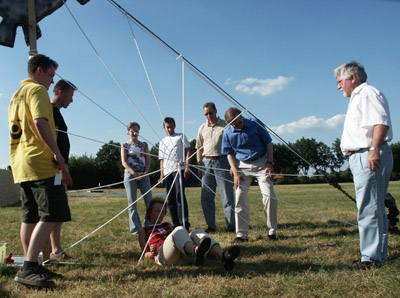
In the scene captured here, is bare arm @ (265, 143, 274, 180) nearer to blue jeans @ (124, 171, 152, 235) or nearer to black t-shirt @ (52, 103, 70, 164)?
blue jeans @ (124, 171, 152, 235)

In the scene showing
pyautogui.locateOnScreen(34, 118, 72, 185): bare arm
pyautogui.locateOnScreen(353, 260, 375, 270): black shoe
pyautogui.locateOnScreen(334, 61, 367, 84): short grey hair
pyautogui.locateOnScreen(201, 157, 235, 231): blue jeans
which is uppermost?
pyautogui.locateOnScreen(334, 61, 367, 84): short grey hair

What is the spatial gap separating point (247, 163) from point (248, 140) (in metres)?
0.27

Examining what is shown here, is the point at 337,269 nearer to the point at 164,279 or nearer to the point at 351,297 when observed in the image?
the point at 351,297

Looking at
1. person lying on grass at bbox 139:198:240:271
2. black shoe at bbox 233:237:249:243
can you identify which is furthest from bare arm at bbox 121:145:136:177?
black shoe at bbox 233:237:249:243

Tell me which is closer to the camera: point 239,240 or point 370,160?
point 370,160

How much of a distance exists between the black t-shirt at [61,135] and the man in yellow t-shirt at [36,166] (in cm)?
51

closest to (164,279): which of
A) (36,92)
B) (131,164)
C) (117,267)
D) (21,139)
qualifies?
(117,267)

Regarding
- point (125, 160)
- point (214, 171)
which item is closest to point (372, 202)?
point (214, 171)

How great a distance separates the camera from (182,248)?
2.54 meters

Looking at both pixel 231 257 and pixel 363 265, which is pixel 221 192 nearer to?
pixel 231 257

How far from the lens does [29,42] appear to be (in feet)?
10.4

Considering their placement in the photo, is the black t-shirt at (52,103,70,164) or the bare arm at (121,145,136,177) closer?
the black t-shirt at (52,103,70,164)

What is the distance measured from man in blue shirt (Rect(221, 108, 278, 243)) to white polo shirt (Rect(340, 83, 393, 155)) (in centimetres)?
125

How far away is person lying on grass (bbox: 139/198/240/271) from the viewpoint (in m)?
2.44
